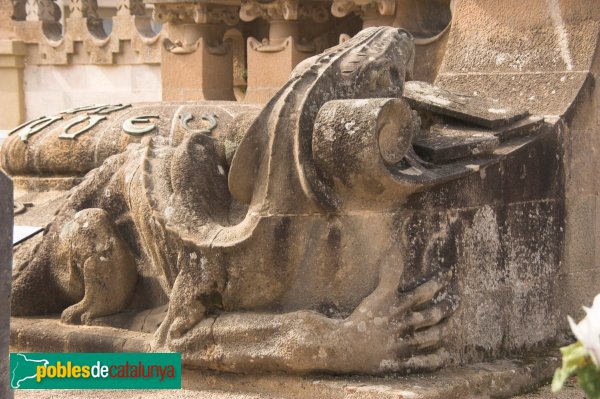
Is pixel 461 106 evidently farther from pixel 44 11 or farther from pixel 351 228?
pixel 44 11

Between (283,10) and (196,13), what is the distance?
90 centimetres

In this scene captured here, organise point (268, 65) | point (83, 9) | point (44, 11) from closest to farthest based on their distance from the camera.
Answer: point (268, 65) < point (83, 9) < point (44, 11)

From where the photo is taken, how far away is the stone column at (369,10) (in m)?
8.96

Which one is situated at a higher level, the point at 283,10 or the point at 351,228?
the point at 283,10

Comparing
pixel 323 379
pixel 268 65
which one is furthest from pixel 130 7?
pixel 323 379

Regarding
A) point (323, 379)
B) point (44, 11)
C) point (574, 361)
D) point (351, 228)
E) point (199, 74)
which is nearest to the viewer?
point (574, 361)

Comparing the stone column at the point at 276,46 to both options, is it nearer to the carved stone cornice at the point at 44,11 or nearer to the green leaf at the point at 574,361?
the carved stone cornice at the point at 44,11

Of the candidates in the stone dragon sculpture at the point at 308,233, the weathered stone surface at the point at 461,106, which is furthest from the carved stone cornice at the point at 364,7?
the stone dragon sculpture at the point at 308,233

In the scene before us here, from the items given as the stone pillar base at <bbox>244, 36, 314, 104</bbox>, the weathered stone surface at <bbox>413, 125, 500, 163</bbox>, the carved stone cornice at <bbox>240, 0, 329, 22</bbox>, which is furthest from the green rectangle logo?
the carved stone cornice at <bbox>240, 0, 329, 22</bbox>

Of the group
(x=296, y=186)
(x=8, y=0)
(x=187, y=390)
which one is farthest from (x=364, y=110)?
(x=8, y=0)

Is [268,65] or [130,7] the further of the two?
[130,7]

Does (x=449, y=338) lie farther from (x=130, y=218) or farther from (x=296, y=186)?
(x=130, y=218)

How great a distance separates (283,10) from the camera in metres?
10.1

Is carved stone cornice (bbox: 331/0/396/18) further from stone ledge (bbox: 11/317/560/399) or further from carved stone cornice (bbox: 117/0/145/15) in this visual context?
carved stone cornice (bbox: 117/0/145/15)
